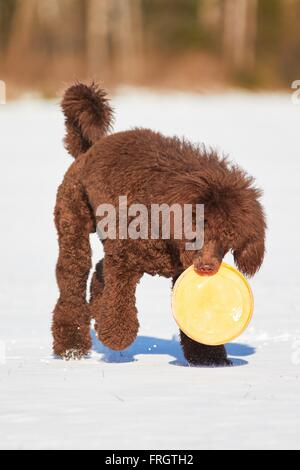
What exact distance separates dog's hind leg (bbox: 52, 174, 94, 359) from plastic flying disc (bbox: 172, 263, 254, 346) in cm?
109

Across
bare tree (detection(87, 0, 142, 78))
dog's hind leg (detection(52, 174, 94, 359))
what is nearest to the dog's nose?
dog's hind leg (detection(52, 174, 94, 359))

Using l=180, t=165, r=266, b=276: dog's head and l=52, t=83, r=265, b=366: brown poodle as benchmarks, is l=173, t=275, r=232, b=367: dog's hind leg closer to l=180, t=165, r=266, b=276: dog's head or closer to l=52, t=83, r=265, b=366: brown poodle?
l=52, t=83, r=265, b=366: brown poodle

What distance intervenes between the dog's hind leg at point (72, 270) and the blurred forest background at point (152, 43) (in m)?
23.0

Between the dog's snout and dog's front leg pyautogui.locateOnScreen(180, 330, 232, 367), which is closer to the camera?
the dog's snout

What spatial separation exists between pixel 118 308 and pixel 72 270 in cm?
83

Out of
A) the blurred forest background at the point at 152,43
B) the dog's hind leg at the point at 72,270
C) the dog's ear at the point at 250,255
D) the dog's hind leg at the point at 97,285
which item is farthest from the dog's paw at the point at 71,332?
the blurred forest background at the point at 152,43

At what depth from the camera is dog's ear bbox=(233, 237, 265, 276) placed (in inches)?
284

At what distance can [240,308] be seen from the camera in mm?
7508

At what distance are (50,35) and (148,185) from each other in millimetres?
36339

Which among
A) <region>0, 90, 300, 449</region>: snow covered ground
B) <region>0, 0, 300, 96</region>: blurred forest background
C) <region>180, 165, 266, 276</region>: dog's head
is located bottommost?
<region>0, 90, 300, 449</region>: snow covered ground

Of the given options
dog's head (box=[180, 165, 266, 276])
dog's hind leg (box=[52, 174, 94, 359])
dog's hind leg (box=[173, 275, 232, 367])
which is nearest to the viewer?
dog's head (box=[180, 165, 266, 276])

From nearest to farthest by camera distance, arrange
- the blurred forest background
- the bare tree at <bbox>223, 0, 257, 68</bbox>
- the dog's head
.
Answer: the dog's head → the blurred forest background → the bare tree at <bbox>223, 0, 257, 68</bbox>

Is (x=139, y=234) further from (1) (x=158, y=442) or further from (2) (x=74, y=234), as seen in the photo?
(1) (x=158, y=442)

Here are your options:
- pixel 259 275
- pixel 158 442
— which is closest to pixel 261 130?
pixel 259 275
